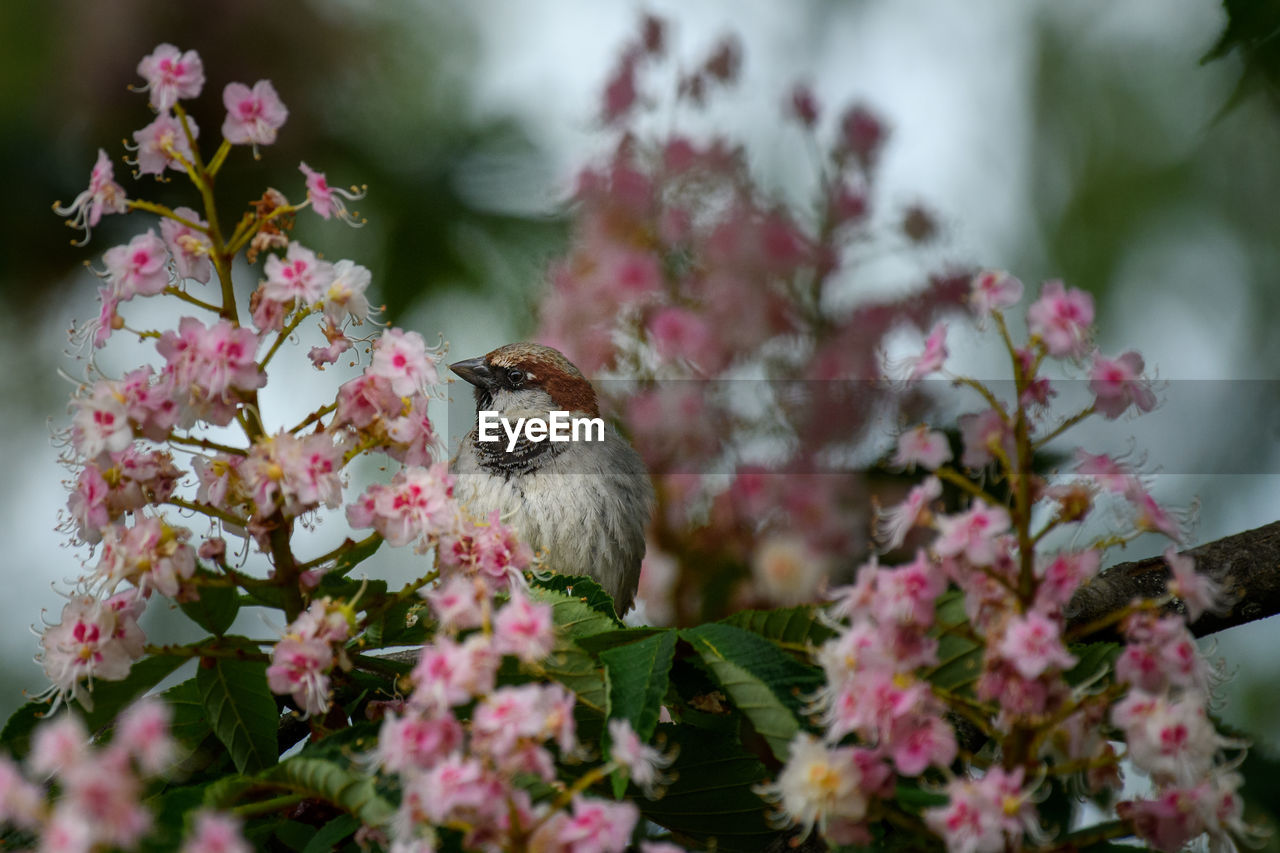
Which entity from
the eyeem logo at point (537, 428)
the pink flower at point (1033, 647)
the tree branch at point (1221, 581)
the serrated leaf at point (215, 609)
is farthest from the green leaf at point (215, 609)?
the eyeem logo at point (537, 428)

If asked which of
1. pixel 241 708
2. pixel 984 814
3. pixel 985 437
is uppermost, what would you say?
pixel 985 437

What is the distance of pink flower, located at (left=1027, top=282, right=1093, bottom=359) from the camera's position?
2.57 feet

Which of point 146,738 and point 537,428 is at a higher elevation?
point 537,428

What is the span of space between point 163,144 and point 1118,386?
65 cm

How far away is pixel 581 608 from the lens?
1001 mm

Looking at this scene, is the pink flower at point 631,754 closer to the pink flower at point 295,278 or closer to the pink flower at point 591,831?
the pink flower at point 591,831

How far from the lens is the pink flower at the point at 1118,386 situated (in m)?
0.80

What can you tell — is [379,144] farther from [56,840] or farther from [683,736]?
[56,840]

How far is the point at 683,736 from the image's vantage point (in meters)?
0.97

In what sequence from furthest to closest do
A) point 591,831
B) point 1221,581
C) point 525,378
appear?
1. point 525,378
2. point 1221,581
3. point 591,831

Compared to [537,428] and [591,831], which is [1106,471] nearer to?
[591,831]

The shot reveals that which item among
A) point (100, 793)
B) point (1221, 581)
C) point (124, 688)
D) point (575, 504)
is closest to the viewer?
point (100, 793)

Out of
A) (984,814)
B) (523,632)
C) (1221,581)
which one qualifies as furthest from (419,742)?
(1221,581)

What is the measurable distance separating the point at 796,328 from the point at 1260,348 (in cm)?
78
